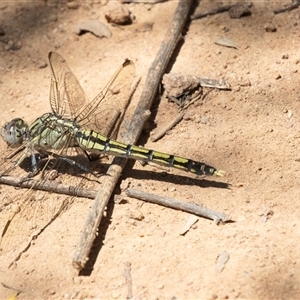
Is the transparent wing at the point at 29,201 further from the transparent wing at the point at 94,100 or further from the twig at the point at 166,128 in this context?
the twig at the point at 166,128

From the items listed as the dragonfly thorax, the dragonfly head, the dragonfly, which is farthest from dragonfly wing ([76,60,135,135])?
the dragonfly head

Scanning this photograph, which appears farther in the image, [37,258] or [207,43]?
[207,43]

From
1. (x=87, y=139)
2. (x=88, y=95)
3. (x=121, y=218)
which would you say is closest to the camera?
(x=121, y=218)

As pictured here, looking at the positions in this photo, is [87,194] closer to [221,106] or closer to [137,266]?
[137,266]

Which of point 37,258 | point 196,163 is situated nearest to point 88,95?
point 196,163

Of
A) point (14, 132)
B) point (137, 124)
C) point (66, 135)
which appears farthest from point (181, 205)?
point (14, 132)

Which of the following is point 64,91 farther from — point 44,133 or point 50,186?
point 50,186

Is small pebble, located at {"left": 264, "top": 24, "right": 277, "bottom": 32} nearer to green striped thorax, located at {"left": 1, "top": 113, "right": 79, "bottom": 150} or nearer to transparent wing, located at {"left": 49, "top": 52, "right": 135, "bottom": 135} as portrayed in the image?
transparent wing, located at {"left": 49, "top": 52, "right": 135, "bottom": 135}

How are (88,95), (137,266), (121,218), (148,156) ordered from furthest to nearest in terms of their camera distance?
(88,95), (148,156), (121,218), (137,266)
